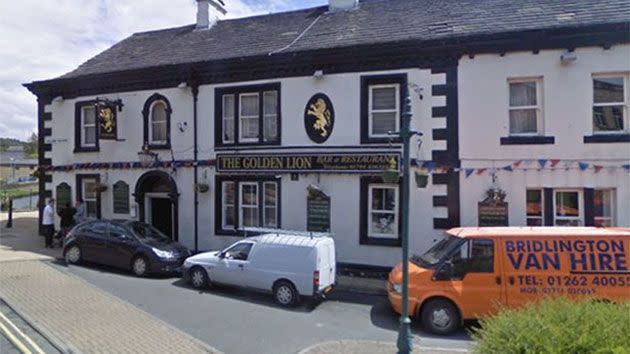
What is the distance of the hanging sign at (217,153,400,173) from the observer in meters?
12.4

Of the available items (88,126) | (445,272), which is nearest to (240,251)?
(445,272)

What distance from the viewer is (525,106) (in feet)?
38.7

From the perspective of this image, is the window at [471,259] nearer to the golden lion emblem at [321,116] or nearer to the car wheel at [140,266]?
the golden lion emblem at [321,116]

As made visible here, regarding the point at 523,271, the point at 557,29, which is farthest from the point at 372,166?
the point at 557,29

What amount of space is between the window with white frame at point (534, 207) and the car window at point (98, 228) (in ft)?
40.7

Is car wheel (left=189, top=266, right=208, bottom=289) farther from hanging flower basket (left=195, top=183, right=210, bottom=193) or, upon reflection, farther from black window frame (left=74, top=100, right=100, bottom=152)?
black window frame (left=74, top=100, right=100, bottom=152)

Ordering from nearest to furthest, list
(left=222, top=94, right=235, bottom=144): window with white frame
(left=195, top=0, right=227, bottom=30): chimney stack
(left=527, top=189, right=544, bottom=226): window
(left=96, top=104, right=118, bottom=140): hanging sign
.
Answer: (left=527, top=189, right=544, bottom=226): window < (left=222, top=94, right=235, bottom=144): window with white frame < (left=96, top=104, right=118, bottom=140): hanging sign < (left=195, top=0, right=227, bottom=30): chimney stack

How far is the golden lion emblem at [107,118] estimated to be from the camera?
15.5m

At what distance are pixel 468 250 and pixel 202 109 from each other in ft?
33.4

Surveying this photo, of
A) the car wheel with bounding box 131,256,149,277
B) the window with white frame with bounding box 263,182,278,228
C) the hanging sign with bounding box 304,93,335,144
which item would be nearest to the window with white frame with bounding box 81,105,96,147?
the car wheel with bounding box 131,256,149,277

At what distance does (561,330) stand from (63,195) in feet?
58.9

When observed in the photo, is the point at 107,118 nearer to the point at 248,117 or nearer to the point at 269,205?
the point at 248,117

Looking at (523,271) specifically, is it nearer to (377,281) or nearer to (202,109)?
(377,281)

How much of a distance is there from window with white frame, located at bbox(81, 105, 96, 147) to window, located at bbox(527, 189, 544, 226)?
613 inches
